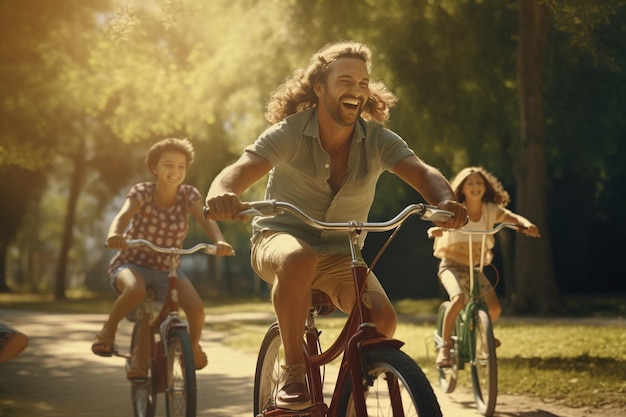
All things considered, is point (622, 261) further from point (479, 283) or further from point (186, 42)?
point (479, 283)

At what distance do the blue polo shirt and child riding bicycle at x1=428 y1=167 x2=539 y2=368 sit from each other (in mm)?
3601

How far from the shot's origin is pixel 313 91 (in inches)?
212

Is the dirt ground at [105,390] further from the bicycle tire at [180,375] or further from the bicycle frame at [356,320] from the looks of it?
the bicycle frame at [356,320]

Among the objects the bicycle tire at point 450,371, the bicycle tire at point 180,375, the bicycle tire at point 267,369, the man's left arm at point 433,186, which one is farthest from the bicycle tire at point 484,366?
the man's left arm at point 433,186

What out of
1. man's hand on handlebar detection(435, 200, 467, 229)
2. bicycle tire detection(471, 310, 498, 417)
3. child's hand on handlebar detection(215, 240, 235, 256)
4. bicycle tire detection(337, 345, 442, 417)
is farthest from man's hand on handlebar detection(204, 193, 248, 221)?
bicycle tire detection(471, 310, 498, 417)

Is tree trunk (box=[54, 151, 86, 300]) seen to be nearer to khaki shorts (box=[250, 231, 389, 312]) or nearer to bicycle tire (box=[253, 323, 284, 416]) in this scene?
bicycle tire (box=[253, 323, 284, 416])

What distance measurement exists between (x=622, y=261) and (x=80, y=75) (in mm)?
14861

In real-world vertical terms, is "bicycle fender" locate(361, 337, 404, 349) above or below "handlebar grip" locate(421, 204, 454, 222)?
below

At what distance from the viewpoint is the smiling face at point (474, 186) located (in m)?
8.64

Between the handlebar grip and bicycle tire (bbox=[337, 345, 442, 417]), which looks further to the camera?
the handlebar grip

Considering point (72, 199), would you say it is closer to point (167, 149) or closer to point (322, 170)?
point (167, 149)

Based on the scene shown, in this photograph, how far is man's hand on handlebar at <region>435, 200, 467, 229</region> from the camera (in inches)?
179

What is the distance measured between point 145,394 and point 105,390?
7.01 ft

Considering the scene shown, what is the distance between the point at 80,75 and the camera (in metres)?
24.7
